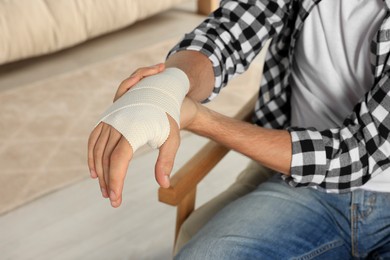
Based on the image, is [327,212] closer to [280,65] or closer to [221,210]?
[221,210]

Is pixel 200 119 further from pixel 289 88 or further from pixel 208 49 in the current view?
pixel 289 88

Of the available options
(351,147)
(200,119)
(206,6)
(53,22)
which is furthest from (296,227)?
(206,6)

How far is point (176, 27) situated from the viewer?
3.78 metres

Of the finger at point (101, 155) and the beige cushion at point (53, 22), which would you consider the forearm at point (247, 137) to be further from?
the beige cushion at point (53, 22)

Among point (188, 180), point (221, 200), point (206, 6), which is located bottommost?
point (206, 6)

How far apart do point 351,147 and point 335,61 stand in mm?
229

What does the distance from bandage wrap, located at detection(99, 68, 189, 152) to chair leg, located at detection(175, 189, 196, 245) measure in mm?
329

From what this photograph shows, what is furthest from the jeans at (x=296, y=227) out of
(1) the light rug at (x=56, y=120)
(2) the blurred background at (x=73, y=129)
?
(1) the light rug at (x=56, y=120)

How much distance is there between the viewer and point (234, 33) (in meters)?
1.41

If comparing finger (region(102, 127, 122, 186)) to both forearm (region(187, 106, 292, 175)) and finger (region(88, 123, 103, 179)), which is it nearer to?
finger (region(88, 123, 103, 179))

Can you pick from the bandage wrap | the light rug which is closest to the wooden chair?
the bandage wrap

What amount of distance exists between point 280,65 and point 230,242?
48cm

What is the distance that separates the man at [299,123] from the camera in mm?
1213

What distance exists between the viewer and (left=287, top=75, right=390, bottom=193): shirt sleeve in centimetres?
121
